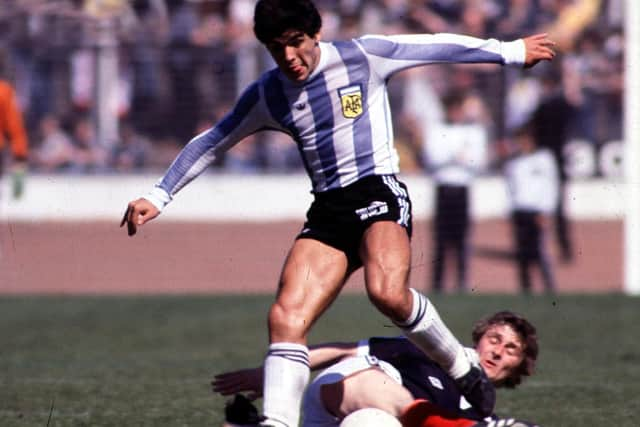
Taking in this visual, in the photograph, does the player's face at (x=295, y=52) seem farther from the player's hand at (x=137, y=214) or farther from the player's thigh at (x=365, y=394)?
the player's thigh at (x=365, y=394)

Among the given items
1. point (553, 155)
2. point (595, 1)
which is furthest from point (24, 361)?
point (595, 1)

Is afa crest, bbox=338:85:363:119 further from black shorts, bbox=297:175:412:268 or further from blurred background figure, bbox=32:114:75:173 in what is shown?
blurred background figure, bbox=32:114:75:173

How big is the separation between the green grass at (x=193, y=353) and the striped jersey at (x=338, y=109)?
1413 millimetres

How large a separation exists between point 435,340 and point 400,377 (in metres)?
0.22

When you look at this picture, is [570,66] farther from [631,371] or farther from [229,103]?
[631,371]

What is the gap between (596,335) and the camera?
34.8ft

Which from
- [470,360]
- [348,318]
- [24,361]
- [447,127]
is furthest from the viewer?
[447,127]

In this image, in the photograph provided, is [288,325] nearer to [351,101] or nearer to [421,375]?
[421,375]

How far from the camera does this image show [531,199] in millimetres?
14305

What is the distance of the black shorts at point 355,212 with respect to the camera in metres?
5.40

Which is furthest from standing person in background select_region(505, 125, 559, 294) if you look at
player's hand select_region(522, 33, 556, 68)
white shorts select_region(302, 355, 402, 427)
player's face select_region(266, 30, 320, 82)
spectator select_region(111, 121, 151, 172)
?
player's face select_region(266, 30, 320, 82)

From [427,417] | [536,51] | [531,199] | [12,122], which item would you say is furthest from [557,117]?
[427,417]

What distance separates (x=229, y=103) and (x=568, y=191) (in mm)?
4010

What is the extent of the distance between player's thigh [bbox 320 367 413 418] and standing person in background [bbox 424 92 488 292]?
29.3 ft
